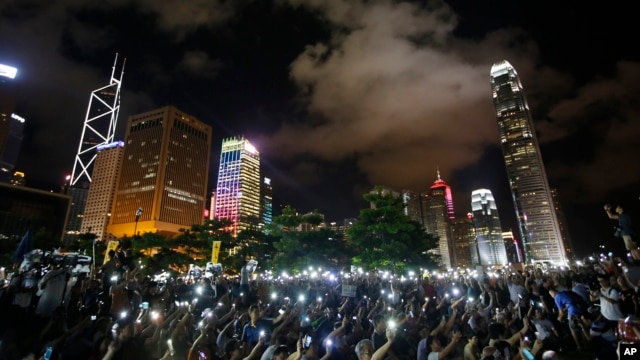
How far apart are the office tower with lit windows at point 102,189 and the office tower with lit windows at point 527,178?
159 metres

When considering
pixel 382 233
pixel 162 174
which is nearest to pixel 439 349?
pixel 382 233

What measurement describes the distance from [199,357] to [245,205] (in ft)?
552

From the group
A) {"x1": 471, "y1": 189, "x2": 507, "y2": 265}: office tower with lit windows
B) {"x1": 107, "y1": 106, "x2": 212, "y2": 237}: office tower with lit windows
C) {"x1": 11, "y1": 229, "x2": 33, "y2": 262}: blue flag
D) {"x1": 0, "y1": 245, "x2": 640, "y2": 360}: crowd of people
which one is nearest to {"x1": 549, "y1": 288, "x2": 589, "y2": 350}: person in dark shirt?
{"x1": 0, "y1": 245, "x2": 640, "y2": 360}: crowd of people

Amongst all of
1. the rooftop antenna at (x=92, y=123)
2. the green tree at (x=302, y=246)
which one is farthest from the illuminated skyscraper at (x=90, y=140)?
the green tree at (x=302, y=246)

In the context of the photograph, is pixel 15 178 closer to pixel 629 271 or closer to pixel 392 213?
pixel 392 213

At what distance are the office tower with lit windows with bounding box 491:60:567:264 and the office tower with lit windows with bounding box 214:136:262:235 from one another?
119m

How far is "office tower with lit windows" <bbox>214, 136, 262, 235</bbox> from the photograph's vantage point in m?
169

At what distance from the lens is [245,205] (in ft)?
557

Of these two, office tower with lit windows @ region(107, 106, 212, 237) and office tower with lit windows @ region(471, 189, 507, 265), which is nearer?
office tower with lit windows @ region(107, 106, 212, 237)

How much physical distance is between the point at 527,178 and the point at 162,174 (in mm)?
139625

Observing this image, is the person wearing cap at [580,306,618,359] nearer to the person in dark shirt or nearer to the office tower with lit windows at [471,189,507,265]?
the person in dark shirt

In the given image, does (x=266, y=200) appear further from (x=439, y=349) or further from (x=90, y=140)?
(x=439, y=349)

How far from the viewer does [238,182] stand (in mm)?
170250

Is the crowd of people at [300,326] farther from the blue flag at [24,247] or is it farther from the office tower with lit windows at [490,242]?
the office tower with lit windows at [490,242]
